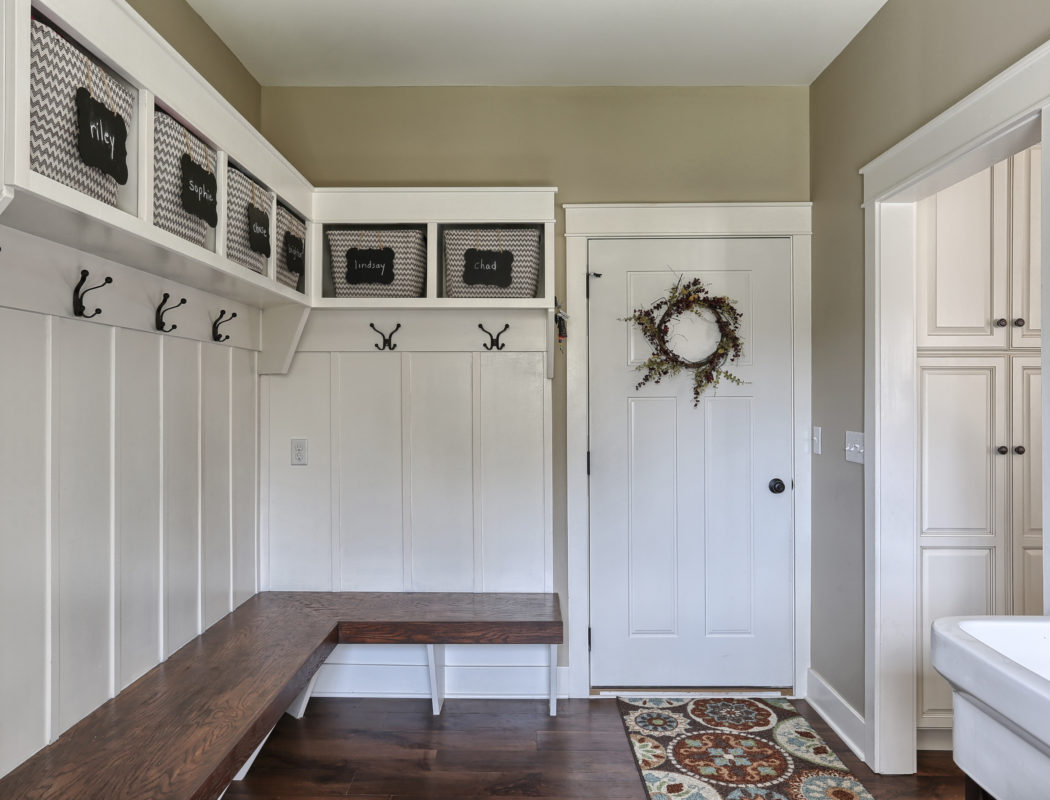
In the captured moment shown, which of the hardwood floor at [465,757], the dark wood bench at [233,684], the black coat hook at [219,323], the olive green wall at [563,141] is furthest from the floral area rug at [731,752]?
the black coat hook at [219,323]

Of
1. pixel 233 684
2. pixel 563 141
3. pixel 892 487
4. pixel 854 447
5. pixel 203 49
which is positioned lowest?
pixel 233 684

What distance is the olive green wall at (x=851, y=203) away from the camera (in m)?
1.93

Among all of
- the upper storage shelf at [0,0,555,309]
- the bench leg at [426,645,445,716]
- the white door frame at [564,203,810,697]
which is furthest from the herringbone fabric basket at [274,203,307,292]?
the bench leg at [426,645,445,716]

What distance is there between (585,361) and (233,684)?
175cm

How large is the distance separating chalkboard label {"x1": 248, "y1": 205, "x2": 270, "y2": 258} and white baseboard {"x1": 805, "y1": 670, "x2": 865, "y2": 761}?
263 centimetres

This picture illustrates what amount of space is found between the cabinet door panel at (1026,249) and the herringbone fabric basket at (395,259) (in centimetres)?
215

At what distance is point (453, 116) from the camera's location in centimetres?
283

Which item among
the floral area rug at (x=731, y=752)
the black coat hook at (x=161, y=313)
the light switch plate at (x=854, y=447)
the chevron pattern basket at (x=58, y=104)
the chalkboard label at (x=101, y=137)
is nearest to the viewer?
the chevron pattern basket at (x=58, y=104)

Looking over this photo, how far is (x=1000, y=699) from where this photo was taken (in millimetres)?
1026

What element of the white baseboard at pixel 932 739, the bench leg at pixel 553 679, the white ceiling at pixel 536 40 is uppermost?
the white ceiling at pixel 536 40

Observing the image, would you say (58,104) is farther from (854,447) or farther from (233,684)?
(854,447)

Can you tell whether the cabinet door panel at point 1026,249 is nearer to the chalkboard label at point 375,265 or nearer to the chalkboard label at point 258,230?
the chalkboard label at point 375,265

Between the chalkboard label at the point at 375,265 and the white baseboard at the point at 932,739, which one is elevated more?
the chalkboard label at the point at 375,265

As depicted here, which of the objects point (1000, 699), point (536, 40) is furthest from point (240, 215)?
point (1000, 699)
